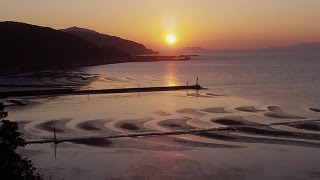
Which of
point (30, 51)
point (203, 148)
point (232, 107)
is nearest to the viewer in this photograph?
point (203, 148)

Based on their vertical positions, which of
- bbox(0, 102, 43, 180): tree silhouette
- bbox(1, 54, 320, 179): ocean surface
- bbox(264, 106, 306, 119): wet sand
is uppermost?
bbox(0, 102, 43, 180): tree silhouette

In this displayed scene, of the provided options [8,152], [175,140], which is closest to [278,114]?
[175,140]

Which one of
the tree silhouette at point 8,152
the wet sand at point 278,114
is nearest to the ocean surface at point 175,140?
the wet sand at point 278,114

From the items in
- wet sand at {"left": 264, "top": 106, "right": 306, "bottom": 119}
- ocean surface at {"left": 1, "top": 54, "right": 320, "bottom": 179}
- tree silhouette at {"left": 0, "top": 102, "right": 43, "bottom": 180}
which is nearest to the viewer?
tree silhouette at {"left": 0, "top": 102, "right": 43, "bottom": 180}

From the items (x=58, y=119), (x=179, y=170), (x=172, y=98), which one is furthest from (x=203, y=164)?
(x=172, y=98)

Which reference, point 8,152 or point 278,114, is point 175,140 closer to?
point 278,114

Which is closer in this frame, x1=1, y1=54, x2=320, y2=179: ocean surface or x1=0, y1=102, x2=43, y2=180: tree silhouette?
x1=0, y1=102, x2=43, y2=180: tree silhouette

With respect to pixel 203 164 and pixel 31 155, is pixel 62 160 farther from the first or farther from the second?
pixel 203 164

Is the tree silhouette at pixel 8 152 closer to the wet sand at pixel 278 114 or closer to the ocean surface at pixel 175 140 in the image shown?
the ocean surface at pixel 175 140

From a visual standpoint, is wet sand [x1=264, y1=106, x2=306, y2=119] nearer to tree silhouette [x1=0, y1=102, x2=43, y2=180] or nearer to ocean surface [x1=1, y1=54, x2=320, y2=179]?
ocean surface [x1=1, y1=54, x2=320, y2=179]

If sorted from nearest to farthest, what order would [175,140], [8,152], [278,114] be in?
[8,152]
[175,140]
[278,114]

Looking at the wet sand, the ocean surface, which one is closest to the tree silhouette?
the ocean surface
